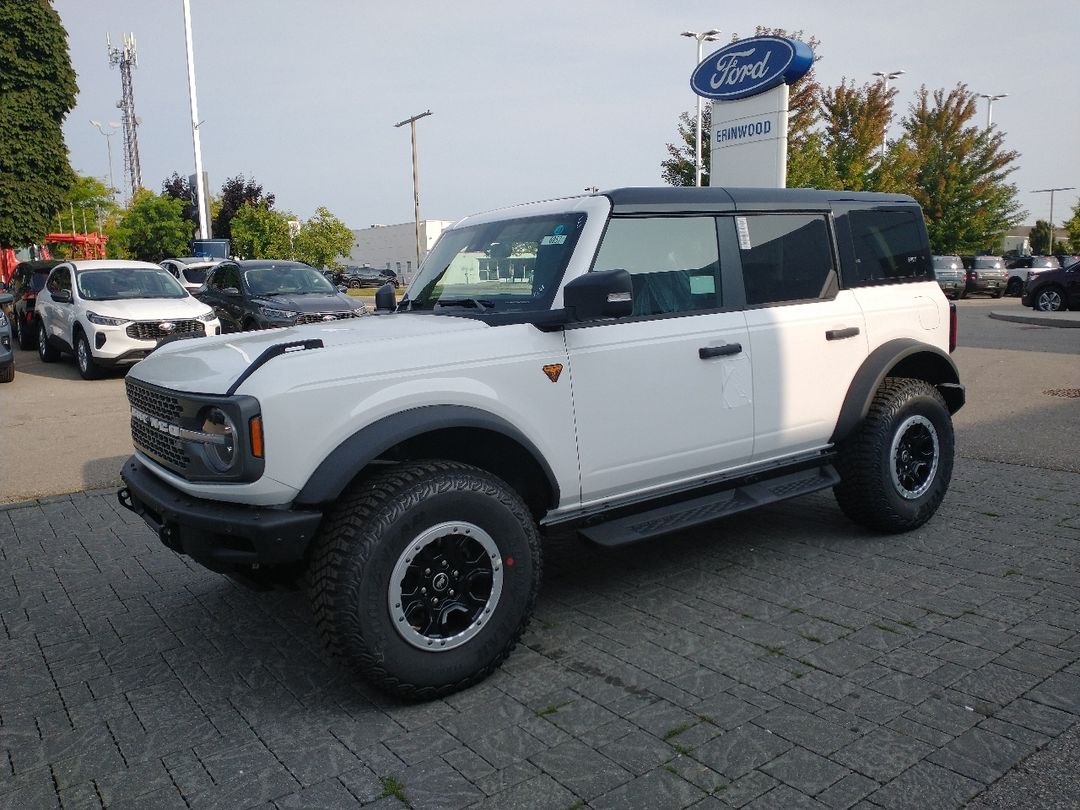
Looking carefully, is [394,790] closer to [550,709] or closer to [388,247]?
[550,709]

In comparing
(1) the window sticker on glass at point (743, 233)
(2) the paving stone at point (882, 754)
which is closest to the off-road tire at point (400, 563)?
(2) the paving stone at point (882, 754)

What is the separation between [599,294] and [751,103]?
10.2m

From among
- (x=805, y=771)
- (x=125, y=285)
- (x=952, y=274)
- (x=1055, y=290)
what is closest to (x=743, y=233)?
(x=805, y=771)

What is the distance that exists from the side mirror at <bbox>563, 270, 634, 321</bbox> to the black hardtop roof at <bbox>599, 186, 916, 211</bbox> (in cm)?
69

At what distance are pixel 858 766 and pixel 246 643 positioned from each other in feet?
8.77

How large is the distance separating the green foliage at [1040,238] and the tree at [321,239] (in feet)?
172

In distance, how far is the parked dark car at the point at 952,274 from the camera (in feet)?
103

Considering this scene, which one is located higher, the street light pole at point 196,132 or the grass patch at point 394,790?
the street light pole at point 196,132

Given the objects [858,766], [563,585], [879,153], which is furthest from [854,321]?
[879,153]

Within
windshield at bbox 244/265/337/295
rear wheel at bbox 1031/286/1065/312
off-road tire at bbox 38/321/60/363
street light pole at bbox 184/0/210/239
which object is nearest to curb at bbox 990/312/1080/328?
rear wheel at bbox 1031/286/1065/312

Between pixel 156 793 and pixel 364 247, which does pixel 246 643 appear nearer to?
pixel 156 793

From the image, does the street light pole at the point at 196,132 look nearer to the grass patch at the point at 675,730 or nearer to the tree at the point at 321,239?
the tree at the point at 321,239

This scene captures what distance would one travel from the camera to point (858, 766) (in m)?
2.83

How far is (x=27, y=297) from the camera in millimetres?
17906
